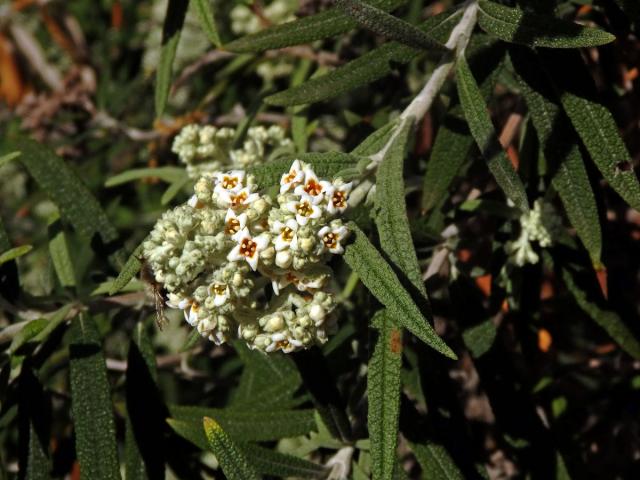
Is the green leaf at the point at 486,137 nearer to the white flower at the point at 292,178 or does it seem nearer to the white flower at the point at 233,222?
the white flower at the point at 292,178

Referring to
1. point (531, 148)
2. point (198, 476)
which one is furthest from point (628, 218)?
point (198, 476)

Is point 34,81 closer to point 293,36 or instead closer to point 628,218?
point 293,36

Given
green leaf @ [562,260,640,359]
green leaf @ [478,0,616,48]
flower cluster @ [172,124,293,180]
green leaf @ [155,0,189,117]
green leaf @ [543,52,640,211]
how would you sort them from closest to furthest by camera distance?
green leaf @ [478,0,616,48]
green leaf @ [543,52,640,211]
green leaf @ [562,260,640,359]
flower cluster @ [172,124,293,180]
green leaf @ [155,0,189,117]

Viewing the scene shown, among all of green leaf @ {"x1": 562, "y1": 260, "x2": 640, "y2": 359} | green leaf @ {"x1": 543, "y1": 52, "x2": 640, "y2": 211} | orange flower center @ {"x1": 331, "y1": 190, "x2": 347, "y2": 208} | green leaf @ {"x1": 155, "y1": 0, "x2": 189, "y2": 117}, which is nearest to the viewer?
orange flower center @ {"x1": 331, "y1": 190, "x2": 347, "y2": 208}

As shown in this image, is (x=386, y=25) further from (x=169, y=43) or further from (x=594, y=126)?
(x=169, y=43)

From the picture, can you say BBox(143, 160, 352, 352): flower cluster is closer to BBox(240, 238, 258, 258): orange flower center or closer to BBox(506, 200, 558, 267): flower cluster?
BBox(240, 238, 258, 258): orange flower center

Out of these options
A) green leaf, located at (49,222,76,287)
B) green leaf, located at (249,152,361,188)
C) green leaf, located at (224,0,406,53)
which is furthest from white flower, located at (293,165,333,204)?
green leaf, located at (49,222,76,287)
